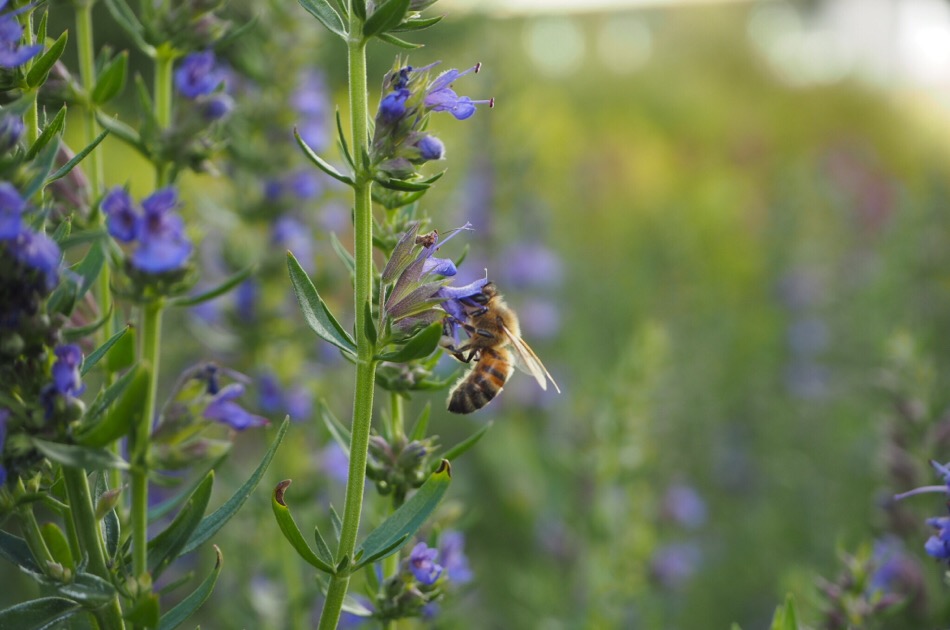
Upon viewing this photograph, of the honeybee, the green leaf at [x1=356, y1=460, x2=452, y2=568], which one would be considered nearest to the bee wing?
the honeybee

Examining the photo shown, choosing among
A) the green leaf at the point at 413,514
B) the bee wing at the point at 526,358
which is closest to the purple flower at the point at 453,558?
the bee wing at the point at 526,358

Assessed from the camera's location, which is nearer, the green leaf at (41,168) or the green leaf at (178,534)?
the green leaf at (41,168)

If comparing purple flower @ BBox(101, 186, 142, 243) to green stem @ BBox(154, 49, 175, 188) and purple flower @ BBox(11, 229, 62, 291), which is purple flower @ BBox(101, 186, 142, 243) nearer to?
purple flower @ BBox(11, 229, 62, 291)

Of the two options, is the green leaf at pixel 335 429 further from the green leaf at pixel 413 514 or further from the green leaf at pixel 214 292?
the green leaf at pixel 214 292

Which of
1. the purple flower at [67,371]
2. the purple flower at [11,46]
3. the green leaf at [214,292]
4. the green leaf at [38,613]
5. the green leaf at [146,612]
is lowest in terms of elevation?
the green leaf at [38,613]

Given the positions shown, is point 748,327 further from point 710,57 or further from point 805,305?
point 710,57

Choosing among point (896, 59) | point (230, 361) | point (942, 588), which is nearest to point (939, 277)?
point (942, 588)
